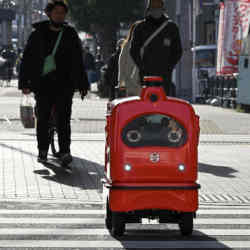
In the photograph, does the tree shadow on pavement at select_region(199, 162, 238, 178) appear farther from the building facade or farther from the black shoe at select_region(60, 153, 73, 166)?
the building facade

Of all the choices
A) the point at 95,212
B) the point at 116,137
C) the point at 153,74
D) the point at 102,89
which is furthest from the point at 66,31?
the point at 102,89

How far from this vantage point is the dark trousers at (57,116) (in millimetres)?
11602

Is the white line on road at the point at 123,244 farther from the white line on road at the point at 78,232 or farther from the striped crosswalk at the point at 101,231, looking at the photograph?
the white line on road at the point at 78,232

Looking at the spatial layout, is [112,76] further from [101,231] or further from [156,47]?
[101,231]

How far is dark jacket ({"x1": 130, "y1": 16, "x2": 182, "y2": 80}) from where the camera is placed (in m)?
12.0

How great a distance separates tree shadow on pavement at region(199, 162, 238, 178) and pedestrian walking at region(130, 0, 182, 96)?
3.83 feet

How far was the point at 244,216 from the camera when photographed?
865 cm

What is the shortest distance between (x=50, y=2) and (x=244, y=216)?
3950mm

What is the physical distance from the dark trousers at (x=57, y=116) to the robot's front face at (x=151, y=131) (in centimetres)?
431

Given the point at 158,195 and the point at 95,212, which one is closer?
the point at 158,195

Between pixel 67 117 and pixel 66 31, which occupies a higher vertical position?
pixel 66 31

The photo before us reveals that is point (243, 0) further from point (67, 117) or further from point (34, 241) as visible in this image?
point (34, 241)

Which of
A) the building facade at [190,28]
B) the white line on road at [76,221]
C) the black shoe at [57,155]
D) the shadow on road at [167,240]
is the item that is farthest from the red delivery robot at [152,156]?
the building facade at [190,28]

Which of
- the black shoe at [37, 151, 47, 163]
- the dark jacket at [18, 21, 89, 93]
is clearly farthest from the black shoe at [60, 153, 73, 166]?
the dark jacket at [18, 21, 89, 93]
